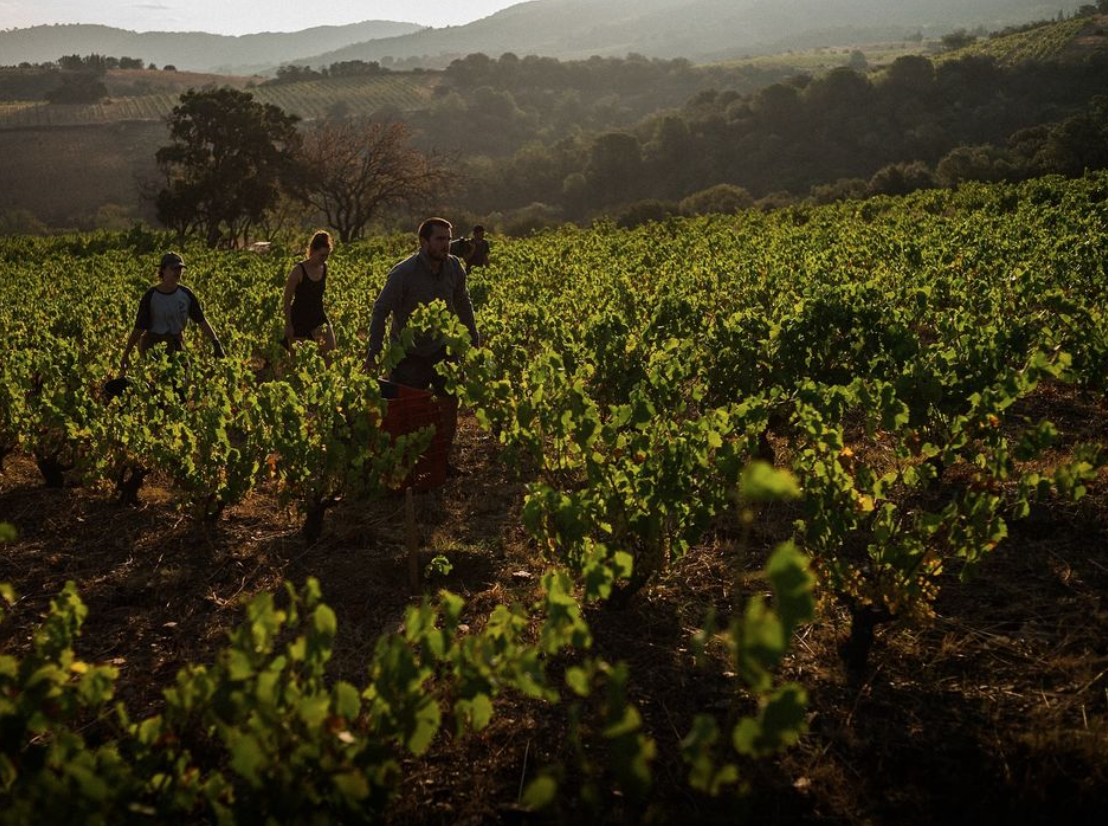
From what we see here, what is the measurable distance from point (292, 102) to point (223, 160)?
2769 inches

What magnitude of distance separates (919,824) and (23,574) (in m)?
4.77

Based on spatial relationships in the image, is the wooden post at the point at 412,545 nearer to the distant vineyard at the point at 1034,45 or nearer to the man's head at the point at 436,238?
the man's head at the point at 436,238

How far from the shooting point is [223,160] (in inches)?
1555

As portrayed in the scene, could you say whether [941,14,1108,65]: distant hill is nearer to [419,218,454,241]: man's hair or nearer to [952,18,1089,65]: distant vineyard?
[952,18,1089,65]: distant vineyard

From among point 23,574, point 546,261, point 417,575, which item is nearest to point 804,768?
point 417,575

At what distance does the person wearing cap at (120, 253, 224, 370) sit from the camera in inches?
287

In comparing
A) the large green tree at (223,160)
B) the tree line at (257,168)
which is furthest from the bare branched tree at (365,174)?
the large green tree at (223,160)

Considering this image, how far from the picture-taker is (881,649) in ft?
12.5

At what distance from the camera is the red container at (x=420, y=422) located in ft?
18.2

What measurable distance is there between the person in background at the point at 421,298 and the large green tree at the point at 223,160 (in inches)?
1427

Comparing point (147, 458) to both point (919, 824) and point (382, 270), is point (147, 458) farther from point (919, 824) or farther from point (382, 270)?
point (382, 270)

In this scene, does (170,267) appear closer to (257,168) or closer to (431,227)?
(431,227)

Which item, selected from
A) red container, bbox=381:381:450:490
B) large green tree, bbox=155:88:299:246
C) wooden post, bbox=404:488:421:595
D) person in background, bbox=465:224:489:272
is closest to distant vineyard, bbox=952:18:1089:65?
large green tree, bbox=155:88:299:246

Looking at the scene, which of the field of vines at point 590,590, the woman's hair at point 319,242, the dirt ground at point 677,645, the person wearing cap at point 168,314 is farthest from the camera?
the woman's hair at point 319,242
